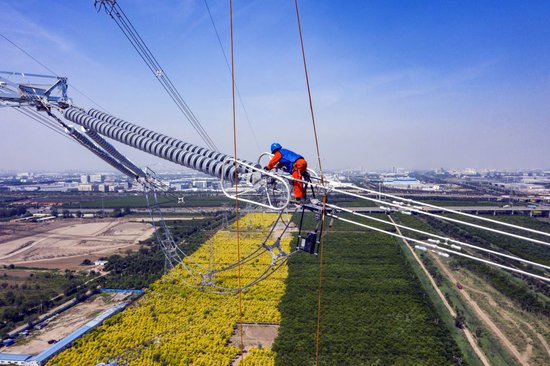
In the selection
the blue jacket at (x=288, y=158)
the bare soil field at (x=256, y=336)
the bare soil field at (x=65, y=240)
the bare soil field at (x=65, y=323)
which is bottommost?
the bare soil field at (x=65, y=323)

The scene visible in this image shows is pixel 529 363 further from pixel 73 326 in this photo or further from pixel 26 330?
pixel 26 330

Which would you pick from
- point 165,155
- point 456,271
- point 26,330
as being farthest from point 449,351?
point 26,330

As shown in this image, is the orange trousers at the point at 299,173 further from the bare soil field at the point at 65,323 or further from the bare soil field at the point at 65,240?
the bare soil field at the point at 65,240

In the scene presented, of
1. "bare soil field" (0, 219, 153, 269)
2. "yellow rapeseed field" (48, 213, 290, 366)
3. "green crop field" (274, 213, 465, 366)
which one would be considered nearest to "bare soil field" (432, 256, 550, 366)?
"green crop field" (274, 213, 465, 366)

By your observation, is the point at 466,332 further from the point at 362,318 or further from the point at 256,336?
the point at 256,336

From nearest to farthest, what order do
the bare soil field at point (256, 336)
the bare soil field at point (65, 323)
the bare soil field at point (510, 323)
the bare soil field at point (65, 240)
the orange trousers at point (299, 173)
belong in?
the orange trousers at point (299, 173)
the bare soil field at point (510, 323)
the bare soil field at point (256, 336)
the bare soil field at point (65, 323)
the bare soil field at point (65, 240)

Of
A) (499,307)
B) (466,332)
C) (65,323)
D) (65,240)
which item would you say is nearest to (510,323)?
(499,307)

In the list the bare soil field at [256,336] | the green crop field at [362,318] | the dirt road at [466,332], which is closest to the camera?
the green crop field at [362,318]

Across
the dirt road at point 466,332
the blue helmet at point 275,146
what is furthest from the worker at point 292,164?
the dirt road at point 466,332
